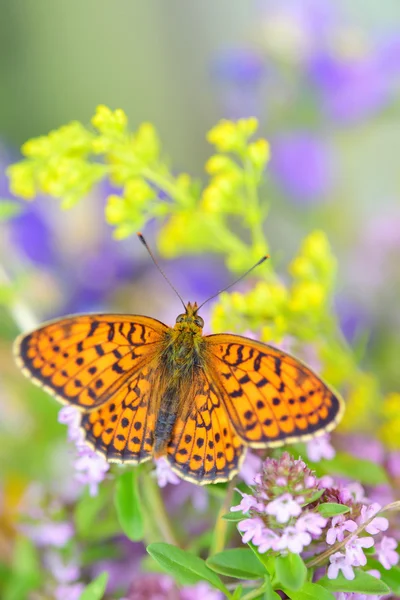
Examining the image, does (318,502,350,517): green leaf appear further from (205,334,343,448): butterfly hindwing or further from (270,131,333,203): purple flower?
(270,131,333,203): purple flower

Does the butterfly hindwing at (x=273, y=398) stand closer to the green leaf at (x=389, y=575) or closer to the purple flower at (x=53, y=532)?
the green leaf at (x=389, y=575)

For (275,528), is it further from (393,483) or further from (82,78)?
(82,78)

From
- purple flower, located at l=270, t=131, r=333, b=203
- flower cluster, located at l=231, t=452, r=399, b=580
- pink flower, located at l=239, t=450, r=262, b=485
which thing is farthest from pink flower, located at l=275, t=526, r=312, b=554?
purple flower, located at l=270, t=131, r=333, b=203

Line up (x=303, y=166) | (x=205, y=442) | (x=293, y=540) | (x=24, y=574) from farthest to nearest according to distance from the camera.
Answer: (x=303, y=166) < (x=24, y=574) < (x=205, y=442) < (x=293, y=540)

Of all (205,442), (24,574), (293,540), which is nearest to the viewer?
(293,540)

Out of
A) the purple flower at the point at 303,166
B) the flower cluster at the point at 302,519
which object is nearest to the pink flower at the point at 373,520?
the flower cluster at the point at 302,519

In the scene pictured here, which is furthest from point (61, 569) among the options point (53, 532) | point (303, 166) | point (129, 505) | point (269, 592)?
point (303, 166)

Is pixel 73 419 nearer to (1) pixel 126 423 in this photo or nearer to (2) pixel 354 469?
(1) pixel 126 423
